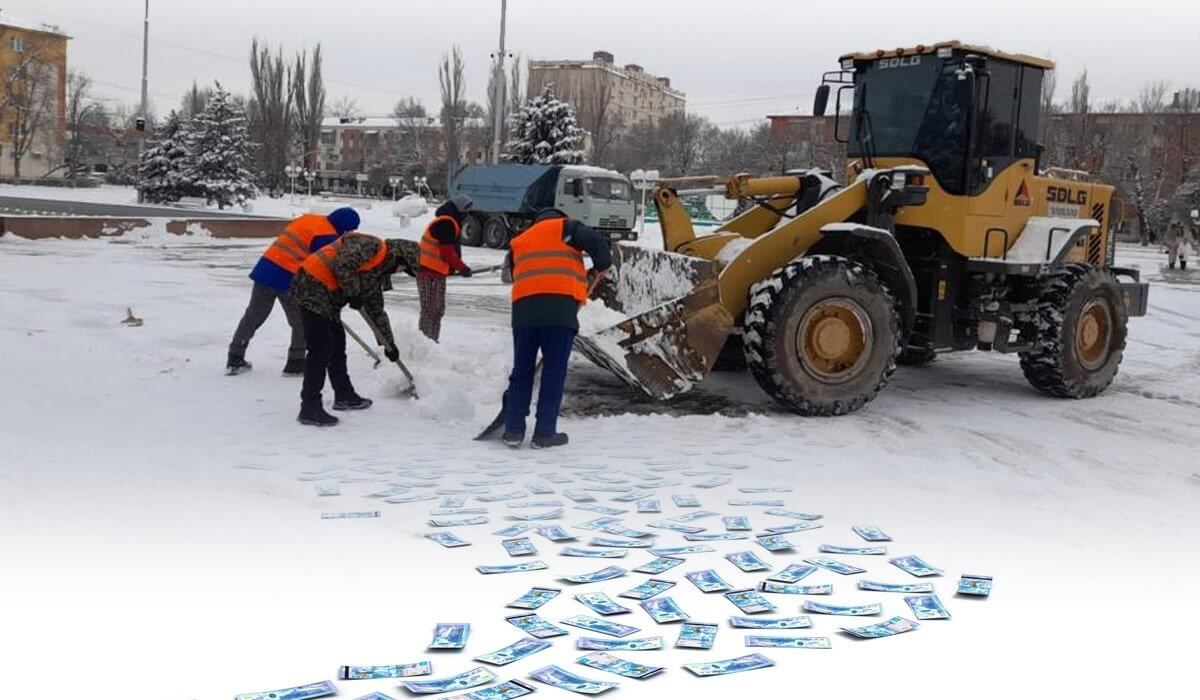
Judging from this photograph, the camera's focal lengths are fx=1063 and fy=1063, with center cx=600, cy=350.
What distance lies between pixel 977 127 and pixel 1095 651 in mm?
5434

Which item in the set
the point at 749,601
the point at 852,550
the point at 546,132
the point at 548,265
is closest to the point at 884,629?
the point at 749,601

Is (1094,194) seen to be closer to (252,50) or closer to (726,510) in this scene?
(726,510)

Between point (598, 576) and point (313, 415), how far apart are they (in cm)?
328

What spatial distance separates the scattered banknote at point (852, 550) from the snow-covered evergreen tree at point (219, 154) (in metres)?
38.5

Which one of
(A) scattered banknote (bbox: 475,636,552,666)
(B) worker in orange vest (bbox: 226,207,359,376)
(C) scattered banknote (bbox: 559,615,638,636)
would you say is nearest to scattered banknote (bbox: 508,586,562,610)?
(C) scattered banknote (bbox: 559,615,638,636)

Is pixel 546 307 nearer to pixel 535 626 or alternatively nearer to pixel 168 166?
pixel 535 626

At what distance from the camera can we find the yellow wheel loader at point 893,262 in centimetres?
745

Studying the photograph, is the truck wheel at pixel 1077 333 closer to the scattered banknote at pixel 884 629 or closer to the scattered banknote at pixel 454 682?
the scattered banknote at pixel 884 629

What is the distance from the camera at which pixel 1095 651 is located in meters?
3.83

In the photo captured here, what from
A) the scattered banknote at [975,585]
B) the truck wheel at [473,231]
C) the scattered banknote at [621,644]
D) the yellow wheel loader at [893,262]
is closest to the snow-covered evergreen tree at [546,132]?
the truck wheel at [473,231]

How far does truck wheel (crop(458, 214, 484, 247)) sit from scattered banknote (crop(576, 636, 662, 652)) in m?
24.1

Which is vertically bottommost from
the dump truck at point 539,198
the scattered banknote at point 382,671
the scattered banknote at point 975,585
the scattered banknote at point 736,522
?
the scattered banknote at point 382,671

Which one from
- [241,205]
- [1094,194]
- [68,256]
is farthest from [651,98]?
[1094,194]

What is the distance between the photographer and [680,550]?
483 centimetres
